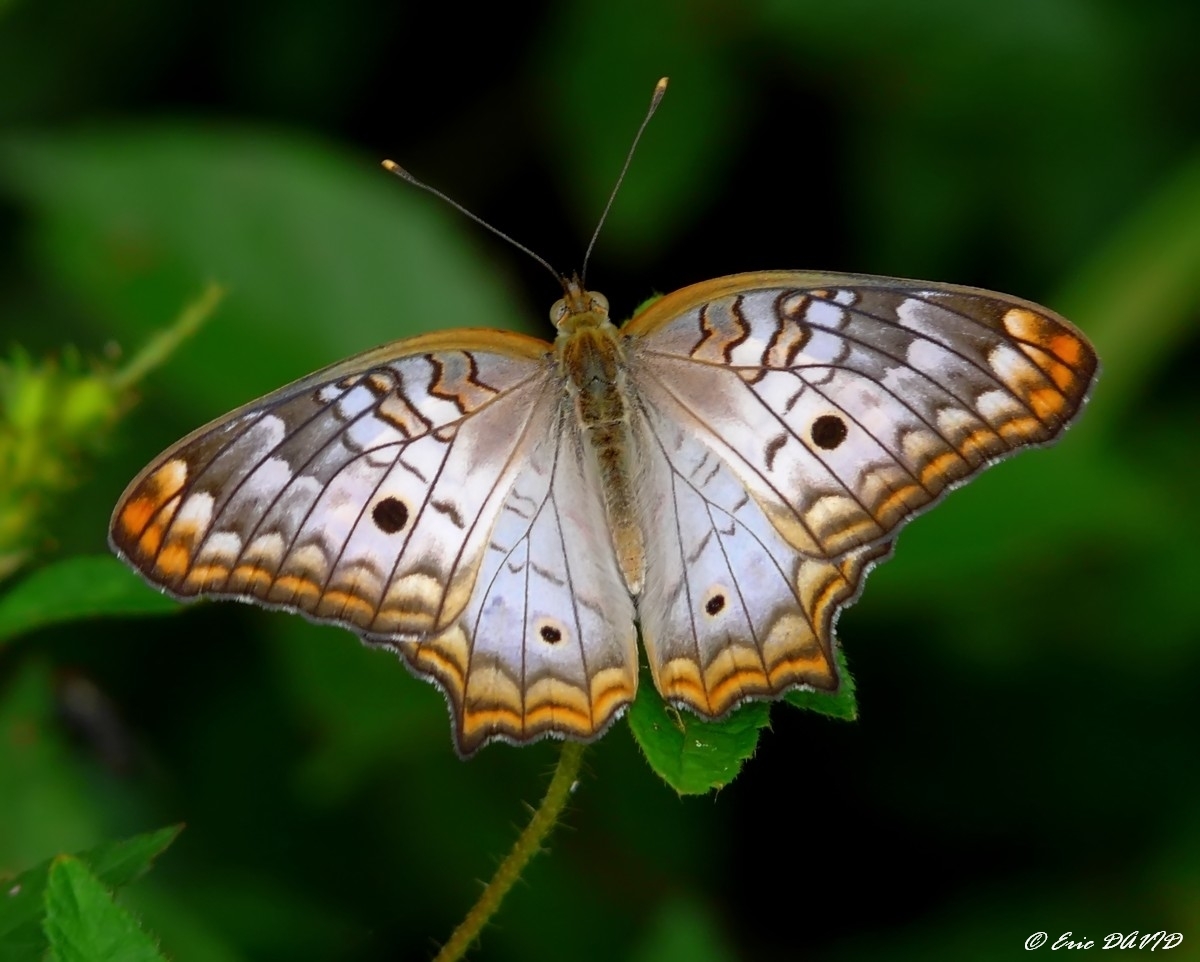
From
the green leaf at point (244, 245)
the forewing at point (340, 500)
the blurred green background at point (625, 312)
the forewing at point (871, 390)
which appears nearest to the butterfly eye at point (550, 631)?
the forewing at point (340, 500)

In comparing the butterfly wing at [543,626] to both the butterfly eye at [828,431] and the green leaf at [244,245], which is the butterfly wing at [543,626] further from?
the green leaf at [244,245]

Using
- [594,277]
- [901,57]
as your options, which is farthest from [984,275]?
[594,277]

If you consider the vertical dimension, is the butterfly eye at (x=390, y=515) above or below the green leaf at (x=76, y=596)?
below

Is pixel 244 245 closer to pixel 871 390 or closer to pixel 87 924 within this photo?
pixel 871 390

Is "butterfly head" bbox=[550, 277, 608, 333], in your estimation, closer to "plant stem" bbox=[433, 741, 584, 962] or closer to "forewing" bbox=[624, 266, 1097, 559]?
Answer: "forewing" bbox=[624, 266, 1097, 559]

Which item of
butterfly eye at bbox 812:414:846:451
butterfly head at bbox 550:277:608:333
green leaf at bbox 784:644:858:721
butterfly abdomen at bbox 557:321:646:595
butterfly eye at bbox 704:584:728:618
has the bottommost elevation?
green leaf at bbox 784:644:858:721

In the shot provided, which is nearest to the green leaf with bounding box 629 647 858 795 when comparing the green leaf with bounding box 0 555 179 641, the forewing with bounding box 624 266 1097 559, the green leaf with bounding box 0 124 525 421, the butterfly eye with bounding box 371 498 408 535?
the forewing with bounding box 624 266 1097 559

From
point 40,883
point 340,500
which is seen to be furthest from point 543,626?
point 40,883
